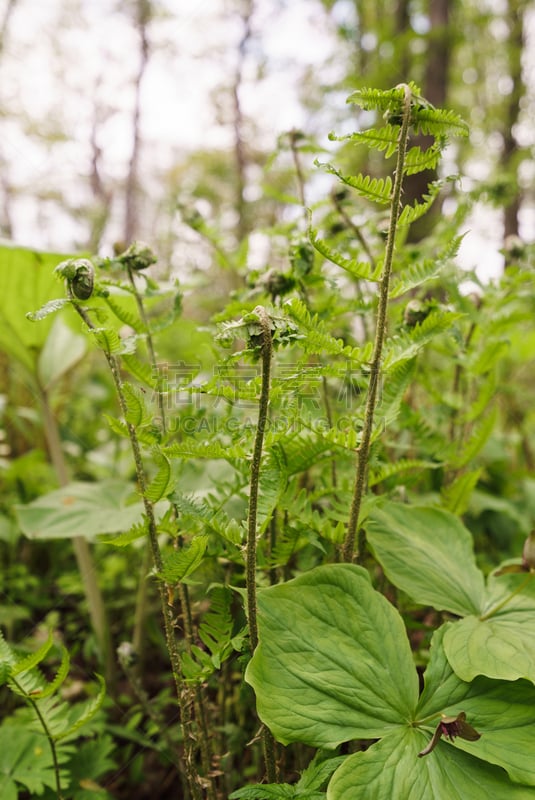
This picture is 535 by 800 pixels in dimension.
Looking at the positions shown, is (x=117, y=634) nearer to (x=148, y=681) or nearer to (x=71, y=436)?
(x=148, y=681)

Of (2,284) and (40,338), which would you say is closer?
(2,284)

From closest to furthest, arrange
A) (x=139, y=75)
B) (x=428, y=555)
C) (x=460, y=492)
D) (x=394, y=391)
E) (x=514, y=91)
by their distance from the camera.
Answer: (x=394, y=391), (x=428, y=555), (x=460, y=492), (x=514, y=91), (x=139, y=75)

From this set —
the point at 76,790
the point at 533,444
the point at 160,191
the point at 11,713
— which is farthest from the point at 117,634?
the point at 160,191

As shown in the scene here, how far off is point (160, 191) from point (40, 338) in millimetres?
17933

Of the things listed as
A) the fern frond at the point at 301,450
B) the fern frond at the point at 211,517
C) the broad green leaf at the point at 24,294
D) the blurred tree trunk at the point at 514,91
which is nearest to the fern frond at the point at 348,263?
the fern frond at the point at 301,450

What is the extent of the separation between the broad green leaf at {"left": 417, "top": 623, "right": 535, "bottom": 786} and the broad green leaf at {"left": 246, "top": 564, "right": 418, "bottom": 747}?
4cm

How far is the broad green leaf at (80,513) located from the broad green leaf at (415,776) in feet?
2.19

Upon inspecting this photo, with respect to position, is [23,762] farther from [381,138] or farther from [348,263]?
[381,138]

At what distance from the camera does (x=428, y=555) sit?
0.99m

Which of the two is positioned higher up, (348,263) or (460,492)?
(348,263)

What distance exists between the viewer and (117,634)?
1686 millimetres

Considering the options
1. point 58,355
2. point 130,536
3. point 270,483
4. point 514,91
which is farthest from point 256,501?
point 514,91

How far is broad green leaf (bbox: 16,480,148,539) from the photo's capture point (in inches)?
48.3

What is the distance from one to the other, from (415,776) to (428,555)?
39cm
